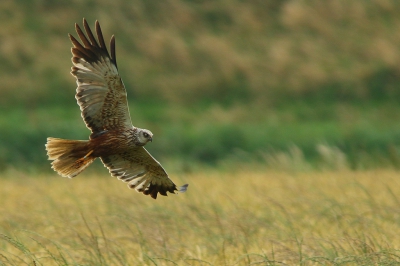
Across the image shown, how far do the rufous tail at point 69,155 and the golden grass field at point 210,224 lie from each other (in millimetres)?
393

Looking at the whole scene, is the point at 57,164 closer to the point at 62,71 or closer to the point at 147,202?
the point at 147,202

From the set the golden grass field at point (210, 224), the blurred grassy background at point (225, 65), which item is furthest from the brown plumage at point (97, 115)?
the blurred grassy background at point (225, 65)

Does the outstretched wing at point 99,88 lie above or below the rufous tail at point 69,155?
above

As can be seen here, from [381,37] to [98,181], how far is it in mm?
11591

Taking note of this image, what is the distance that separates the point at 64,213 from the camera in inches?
306

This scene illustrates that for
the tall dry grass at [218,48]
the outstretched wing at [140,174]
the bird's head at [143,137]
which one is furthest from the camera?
the tall dry grass at [218,48]

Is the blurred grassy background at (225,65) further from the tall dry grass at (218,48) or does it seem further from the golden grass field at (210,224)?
the golden grass field at (210,224)

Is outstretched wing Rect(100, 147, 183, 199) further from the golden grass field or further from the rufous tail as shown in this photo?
the rufous tail

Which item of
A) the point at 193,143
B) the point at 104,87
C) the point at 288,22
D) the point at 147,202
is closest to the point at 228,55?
the point at 288,22

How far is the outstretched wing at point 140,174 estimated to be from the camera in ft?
21.4

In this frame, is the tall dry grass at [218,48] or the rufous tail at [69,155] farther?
the tall dry grass at [218,48]

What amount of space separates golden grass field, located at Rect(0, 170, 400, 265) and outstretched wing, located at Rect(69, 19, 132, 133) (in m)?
0.68

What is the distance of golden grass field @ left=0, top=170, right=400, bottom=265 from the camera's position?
5.22 metres

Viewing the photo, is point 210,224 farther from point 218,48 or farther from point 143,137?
point 218,48
